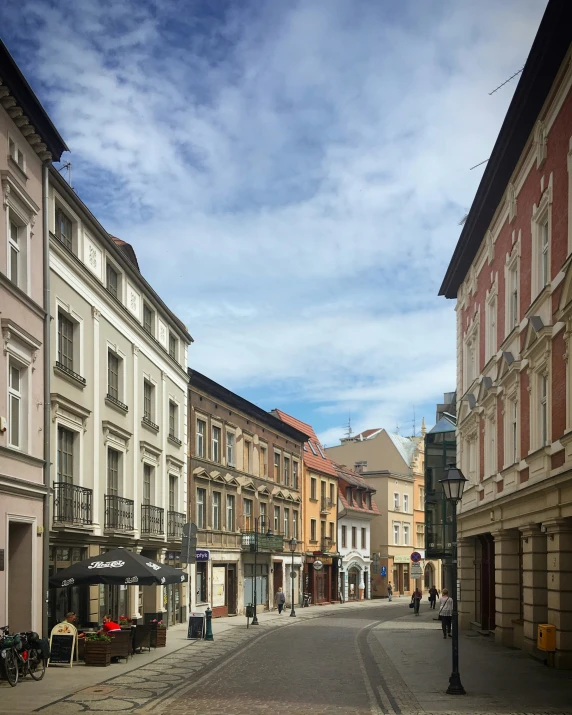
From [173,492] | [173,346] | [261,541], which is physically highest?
[173,346]

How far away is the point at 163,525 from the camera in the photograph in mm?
33812

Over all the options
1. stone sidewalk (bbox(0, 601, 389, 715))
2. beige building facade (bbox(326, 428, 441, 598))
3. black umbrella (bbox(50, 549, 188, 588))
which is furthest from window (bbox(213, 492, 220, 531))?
beige building facade (bbox(326, 428, 441, 598))

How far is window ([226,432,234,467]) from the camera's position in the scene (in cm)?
4503

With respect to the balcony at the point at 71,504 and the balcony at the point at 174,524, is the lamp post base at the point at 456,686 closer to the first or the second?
the balcony at the point at 71,504

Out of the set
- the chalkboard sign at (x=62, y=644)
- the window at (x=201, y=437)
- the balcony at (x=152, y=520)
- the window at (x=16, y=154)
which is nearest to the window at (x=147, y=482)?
the balcony at (x=152, y=520)

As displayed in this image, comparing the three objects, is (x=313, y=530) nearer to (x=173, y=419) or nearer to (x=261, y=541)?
(x=261, y=541)

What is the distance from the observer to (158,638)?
86.6 feet

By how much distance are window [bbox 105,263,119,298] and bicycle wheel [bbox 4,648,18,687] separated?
12.7 m

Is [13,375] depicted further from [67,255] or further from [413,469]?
[413,469]

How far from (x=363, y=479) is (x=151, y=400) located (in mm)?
46029

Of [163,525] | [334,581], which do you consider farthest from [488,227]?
[334,581]

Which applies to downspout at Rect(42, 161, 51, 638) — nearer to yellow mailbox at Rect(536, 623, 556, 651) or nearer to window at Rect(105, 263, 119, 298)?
window at Rect(105, 263, 119, 298)

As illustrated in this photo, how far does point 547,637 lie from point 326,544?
139ft

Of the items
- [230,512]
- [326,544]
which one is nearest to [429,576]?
[326,544]
